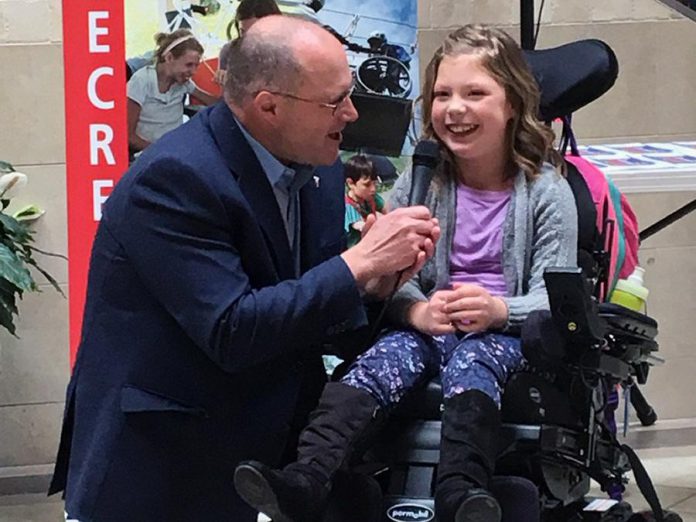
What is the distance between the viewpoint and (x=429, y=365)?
2.10 m

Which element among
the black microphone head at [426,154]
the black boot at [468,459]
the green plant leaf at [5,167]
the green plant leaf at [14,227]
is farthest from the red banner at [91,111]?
the black boot at [468,459]

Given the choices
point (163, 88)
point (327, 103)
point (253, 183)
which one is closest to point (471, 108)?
point (327, 103)

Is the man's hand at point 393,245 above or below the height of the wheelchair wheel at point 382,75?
above

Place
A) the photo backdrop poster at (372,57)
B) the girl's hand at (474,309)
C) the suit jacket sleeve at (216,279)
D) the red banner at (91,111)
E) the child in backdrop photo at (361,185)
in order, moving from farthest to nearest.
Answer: the child in backdrop photo at (361,185), the photo backdrop poster at (372,57), the red banner at (91,111), the girl's hand at (474,309), the suit jacket sleeve at (216,279)

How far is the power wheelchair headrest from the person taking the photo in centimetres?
241

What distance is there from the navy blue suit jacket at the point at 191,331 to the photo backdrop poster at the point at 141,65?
3.60 ft

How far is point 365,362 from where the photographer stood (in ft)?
6.56

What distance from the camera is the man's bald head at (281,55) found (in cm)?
193

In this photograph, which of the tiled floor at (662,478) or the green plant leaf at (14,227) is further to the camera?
the tiled floor at (662,478)

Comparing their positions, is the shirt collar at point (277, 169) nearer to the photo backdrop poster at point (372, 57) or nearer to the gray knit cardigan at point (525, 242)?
the gray knit cardigan at point (525, 242)

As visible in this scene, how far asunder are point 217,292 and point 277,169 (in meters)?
0.27

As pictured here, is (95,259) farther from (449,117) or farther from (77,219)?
(77,219)

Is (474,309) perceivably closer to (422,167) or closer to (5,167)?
(422,167)

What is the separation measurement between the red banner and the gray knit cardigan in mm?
1090
